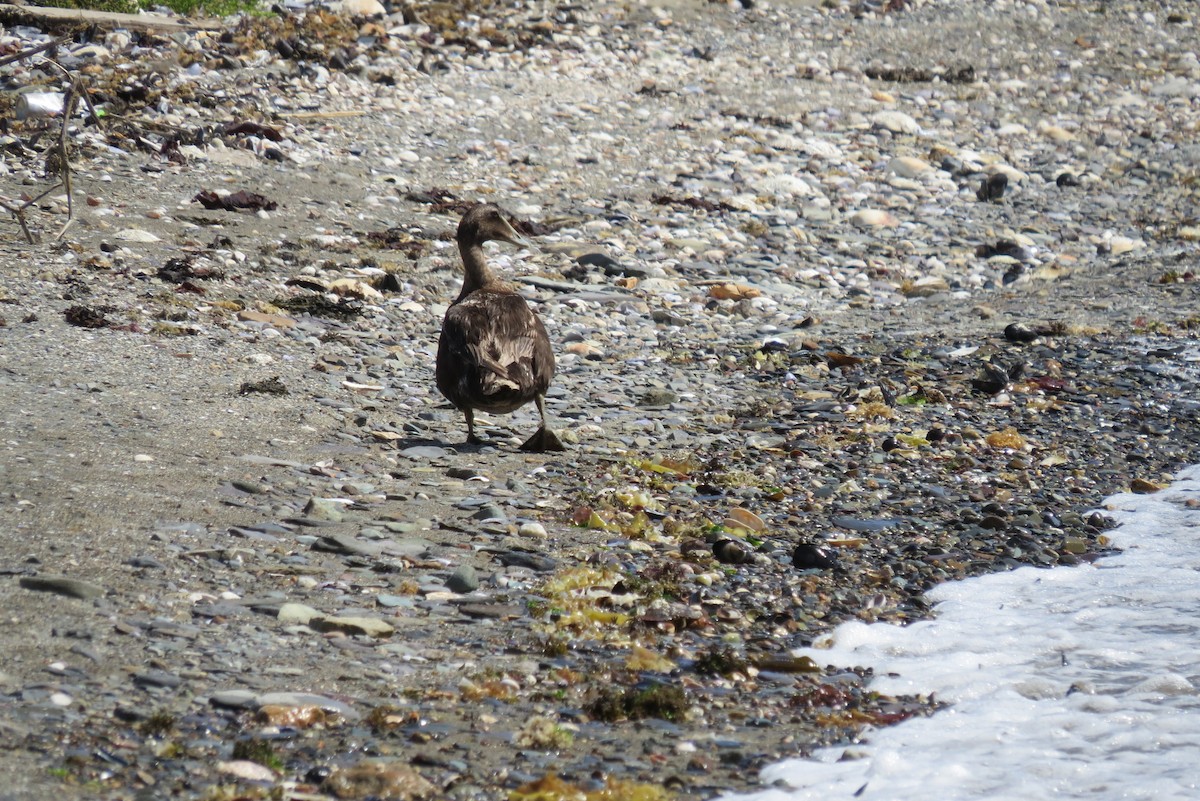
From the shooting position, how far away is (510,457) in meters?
6.83

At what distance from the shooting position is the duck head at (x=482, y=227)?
8.18 m

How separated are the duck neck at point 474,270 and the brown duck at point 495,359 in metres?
0.57

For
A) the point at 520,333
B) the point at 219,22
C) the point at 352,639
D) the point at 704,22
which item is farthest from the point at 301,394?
the point at 704,22

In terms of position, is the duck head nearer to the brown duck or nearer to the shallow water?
the brown duck

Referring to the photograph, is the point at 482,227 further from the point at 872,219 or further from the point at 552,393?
the point at 872,219

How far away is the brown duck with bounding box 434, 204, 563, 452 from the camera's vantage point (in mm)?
6609

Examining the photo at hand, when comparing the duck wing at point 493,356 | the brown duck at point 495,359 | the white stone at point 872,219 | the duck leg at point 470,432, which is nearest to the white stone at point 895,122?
the white stone at point 872,219

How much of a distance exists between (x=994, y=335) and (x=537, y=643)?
5.89 meters

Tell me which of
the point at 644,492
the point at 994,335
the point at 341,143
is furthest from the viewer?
the point at 341,143

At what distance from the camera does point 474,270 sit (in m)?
8.02

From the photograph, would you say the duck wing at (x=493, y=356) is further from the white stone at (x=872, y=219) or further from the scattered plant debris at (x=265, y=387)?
the white stone at (x=872, y=219)

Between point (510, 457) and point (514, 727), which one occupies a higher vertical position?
point (514, 727)

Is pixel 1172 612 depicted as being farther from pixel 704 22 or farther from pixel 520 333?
pixel 704 22

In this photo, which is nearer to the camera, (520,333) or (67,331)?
(520,333)
